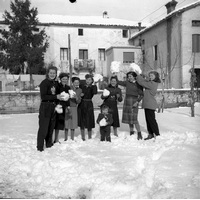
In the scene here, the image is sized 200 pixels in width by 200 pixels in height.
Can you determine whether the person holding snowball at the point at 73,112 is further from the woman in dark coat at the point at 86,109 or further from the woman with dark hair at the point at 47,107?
the woman with dark hair at the point at 47,107

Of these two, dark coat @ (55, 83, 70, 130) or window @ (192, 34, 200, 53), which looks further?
window @ (192, 34, 200, 53)

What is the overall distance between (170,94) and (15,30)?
63.6 feet

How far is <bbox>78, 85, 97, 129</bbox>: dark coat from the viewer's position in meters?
6.57

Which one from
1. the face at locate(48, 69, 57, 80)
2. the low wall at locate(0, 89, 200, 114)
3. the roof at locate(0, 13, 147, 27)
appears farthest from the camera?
the roof at locate(0, 13, 147, 27)

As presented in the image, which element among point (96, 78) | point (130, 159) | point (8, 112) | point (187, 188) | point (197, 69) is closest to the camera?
point (187, 188)

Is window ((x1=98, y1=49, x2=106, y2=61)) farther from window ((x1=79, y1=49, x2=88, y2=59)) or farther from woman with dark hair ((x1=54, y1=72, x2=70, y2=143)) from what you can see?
woman with dark hair ((x1=54, y1=72, x2=70, y2=143))

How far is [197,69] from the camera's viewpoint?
2206 cm

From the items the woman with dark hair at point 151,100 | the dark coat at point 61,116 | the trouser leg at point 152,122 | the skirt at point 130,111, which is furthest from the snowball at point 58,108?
the trouser leg at point 152,122

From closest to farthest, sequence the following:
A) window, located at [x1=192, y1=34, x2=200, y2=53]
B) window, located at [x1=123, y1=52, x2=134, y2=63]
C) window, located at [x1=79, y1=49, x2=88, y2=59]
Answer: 1. window, located at [x1=192, y1=34, x2=200, y2=53]
2. window, located at [x1=123, y1=52, x2=134, y2=63]
3. window, located at [x1=79, y1=49, x2=88, y2=59]

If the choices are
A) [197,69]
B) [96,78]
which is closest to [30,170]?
[96,78]

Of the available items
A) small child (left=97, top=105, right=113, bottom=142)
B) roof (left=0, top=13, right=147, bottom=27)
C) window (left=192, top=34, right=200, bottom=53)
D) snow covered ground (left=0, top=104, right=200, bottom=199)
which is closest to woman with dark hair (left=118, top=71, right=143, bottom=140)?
small child (left=97, top=105, right=113, bottom=142)

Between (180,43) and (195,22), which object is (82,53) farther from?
(195,22)

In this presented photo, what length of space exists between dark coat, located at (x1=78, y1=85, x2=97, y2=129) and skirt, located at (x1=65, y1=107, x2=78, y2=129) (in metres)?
0.16

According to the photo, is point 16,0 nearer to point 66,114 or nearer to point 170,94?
point 170,94
